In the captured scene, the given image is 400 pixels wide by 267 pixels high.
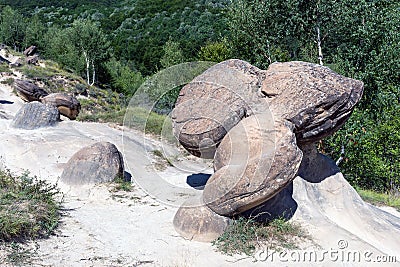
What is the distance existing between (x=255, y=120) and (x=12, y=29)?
3927 cm

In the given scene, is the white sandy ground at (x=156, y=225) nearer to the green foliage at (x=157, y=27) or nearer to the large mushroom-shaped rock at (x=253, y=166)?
the large mushroom-shaped rock at (x=253, y=166)

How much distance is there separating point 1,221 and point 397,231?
6.28m

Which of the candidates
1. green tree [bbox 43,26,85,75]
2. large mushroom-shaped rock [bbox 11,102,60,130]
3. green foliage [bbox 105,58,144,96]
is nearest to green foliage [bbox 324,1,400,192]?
large mushroom-shaped rock [bbox 11,102,60,130]

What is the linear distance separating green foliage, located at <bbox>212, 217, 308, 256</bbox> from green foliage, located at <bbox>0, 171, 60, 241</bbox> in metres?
2.50

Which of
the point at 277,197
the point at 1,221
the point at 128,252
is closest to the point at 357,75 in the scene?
the point at 277,197

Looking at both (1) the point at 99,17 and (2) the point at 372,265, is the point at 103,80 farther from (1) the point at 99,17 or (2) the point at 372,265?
(2) the point at 372,265

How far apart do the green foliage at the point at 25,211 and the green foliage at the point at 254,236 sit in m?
2.50

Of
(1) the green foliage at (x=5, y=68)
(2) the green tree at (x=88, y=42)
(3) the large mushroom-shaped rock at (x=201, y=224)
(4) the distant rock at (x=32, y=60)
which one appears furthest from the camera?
(2) the green tree at (x=88, y=42)

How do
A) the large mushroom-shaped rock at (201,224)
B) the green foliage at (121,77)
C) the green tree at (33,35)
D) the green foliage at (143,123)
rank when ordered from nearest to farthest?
the large mushroom-shaped rock at (201,224) < the green foliage at (143,123) < the green foliage at (121,77) < the green tree at (33,35)

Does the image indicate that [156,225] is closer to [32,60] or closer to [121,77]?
[32,60]

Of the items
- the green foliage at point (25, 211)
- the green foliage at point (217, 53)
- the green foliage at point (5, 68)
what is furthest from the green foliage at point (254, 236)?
the green foliage at point (5, 68)

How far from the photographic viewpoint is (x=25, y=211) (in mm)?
5957

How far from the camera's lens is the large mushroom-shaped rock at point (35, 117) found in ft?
41.2

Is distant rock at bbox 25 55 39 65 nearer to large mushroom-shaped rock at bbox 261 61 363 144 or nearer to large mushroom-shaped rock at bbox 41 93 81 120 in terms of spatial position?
large mushroom-shaped rock at bbox 41 93 81 120
